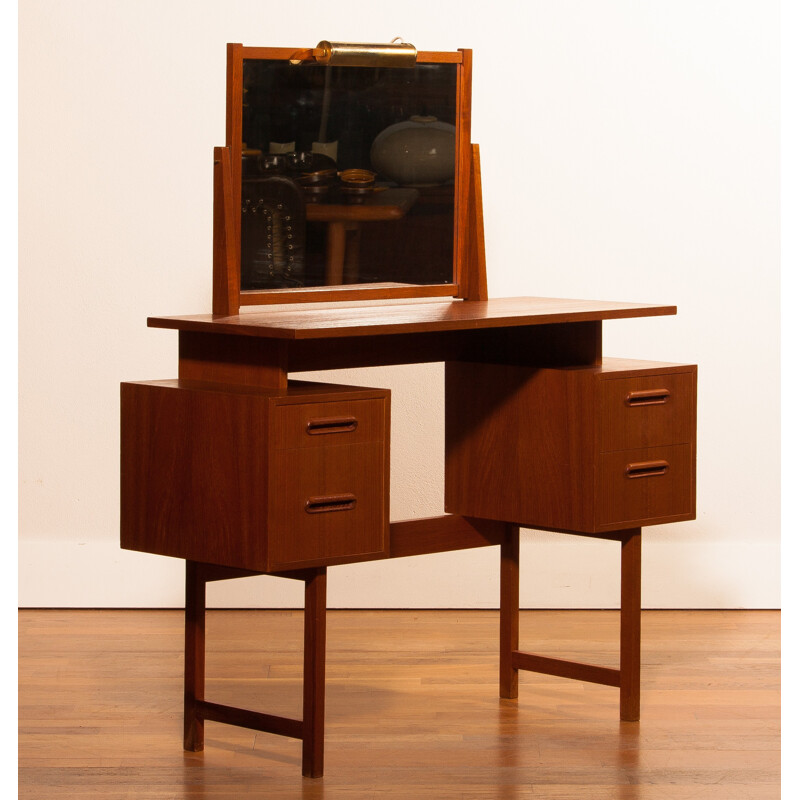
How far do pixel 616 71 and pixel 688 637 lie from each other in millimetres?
1666

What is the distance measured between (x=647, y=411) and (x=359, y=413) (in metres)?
Result: 0.74

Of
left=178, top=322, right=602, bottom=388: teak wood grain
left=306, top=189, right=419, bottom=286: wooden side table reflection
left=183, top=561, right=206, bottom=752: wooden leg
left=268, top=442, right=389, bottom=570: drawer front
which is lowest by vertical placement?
left=183, top=561, right=206, bottom=752: wooden leg

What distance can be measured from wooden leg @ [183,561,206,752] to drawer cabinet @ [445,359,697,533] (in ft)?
2.39

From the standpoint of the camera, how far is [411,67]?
3.39 m

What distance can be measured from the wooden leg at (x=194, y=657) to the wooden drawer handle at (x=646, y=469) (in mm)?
958

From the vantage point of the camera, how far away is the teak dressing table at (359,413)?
9.14 ft

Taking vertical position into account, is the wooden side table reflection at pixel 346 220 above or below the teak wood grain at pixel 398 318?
above

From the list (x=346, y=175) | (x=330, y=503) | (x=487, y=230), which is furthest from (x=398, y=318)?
(x=487, y=230)

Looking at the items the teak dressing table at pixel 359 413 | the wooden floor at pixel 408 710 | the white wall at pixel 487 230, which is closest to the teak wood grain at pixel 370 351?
the teak dressing table at pixel 359 413

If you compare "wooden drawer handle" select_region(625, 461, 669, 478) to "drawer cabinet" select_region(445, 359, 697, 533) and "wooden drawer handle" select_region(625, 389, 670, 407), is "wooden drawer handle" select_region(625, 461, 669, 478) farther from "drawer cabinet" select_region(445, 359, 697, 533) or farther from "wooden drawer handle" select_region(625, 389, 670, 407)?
"wooden drawer handle" select_region(625, 389, 670, 407)

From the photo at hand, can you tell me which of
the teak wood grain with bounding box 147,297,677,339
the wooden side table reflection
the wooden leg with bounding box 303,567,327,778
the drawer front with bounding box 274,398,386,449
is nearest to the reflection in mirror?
the wooden side table reflection

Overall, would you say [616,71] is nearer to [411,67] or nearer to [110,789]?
[411,67]

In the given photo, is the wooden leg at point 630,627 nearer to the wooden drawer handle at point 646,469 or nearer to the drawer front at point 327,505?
the wooden drawer handle at point 646,469

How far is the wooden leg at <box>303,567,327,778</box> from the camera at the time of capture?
294cm
